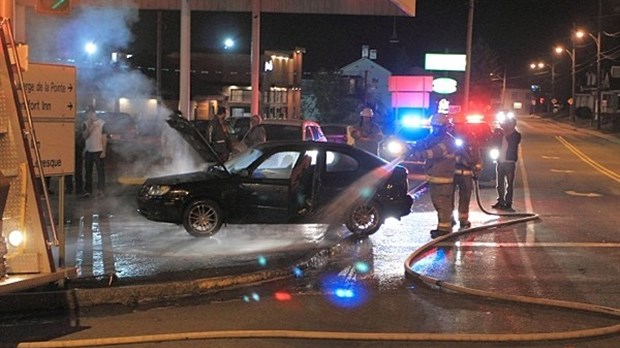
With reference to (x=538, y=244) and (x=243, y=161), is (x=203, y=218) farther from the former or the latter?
(x=538, y=244)

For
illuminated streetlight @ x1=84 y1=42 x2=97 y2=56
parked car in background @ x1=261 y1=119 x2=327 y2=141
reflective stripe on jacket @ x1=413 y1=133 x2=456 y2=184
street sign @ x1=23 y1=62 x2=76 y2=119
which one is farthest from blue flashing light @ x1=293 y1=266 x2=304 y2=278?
parked car in background @ x1=261 y1=119 x2=327 y2=141

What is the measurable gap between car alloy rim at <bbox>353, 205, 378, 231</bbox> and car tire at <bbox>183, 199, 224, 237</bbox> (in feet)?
6.69

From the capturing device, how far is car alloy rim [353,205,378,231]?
11.2 meters

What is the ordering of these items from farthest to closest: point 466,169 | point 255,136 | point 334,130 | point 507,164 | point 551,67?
point 551,67 → point 334,130 → point 255,136 → point 507,164 → point 466,169

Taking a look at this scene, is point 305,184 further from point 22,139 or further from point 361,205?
point 22,139

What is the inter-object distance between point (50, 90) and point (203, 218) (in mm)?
3853

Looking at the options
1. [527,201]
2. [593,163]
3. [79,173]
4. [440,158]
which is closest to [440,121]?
[440,158]

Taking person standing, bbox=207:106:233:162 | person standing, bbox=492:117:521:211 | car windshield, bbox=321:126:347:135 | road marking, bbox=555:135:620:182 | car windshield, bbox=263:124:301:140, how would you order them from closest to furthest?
person standing, bbox=492:117:521:211 < person standing, bbox=207:106:233:162 < car windshield, bbox=263:124:301:140 < road marking, bbox=555:135:620:182 < car windshield, bbox=321:126:347:135

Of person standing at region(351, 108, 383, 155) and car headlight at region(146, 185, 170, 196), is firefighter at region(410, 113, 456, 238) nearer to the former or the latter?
car headlight at region(146, 185, 170, 196)

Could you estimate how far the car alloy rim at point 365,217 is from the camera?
36.8 ft

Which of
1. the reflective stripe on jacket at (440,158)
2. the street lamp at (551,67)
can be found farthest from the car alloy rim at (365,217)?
the street lamp at (551,67)

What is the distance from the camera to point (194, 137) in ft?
38.2

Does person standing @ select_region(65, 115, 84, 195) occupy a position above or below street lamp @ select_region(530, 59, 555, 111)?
below

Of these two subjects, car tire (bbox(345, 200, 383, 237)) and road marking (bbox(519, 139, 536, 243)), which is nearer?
car tire (bbox(345, 200, 383, 237))
